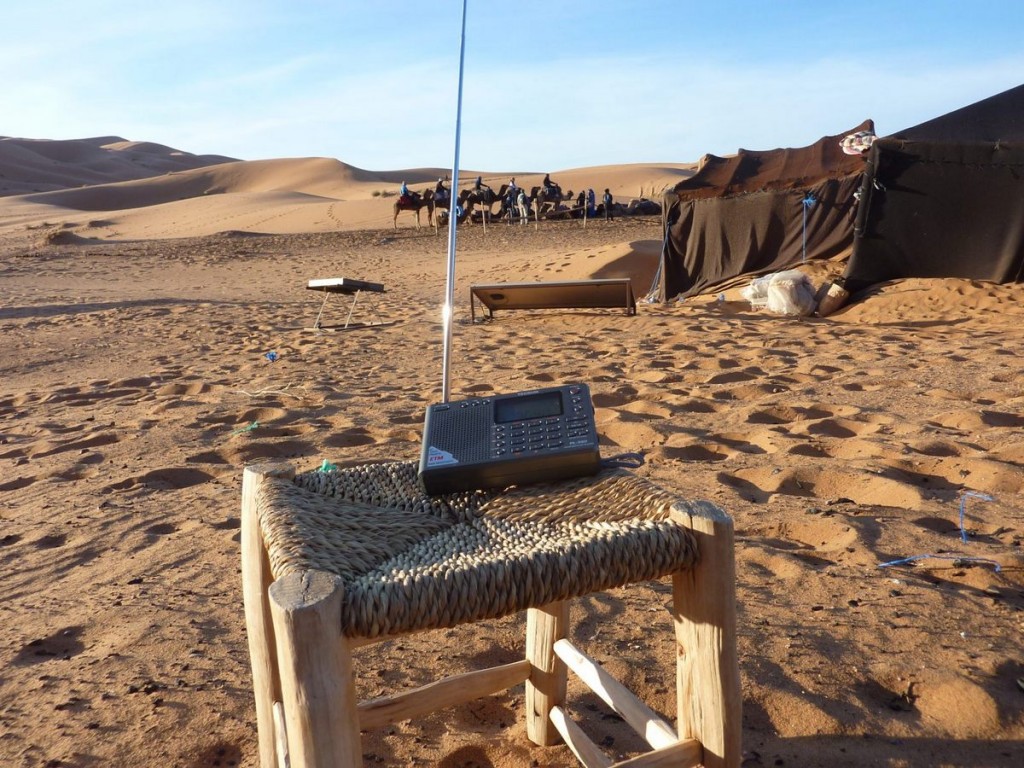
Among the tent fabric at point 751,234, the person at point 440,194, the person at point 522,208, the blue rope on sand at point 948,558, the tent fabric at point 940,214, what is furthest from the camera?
the person at point 522,208

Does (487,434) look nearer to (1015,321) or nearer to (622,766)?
(622,766)

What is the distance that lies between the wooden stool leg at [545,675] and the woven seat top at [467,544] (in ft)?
1.34

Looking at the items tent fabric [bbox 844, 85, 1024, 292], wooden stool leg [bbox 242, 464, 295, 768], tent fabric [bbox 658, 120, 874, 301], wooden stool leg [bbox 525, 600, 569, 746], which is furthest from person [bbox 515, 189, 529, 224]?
wooden stool leg [bbox 242, 464, 295, 768]

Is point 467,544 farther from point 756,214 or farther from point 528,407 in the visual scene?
point 756,214

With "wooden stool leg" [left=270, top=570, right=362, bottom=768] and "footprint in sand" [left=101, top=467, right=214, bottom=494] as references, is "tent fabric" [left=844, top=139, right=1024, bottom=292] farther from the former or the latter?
"wooden stool leg" [left=270, top=570, right=362, bottom=768]

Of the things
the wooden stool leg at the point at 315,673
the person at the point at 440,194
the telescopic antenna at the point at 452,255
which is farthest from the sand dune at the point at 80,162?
the wooden stool leg at the point at 315,673

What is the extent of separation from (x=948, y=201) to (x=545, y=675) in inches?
335

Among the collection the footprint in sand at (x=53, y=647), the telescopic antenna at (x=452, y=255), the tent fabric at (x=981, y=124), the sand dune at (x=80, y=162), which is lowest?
the sand dune at (x=80, y=162)

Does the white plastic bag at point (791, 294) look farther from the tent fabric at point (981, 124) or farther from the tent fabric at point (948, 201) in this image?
the tent fabric at point (981, 124)

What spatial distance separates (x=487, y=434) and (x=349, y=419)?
3016 mm

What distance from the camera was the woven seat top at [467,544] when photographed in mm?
1289

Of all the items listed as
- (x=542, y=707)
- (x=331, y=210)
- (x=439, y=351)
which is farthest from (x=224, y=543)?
(x=331, y=210)

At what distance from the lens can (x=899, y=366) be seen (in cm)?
542

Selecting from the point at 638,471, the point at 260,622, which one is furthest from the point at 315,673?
the point at 638,471
